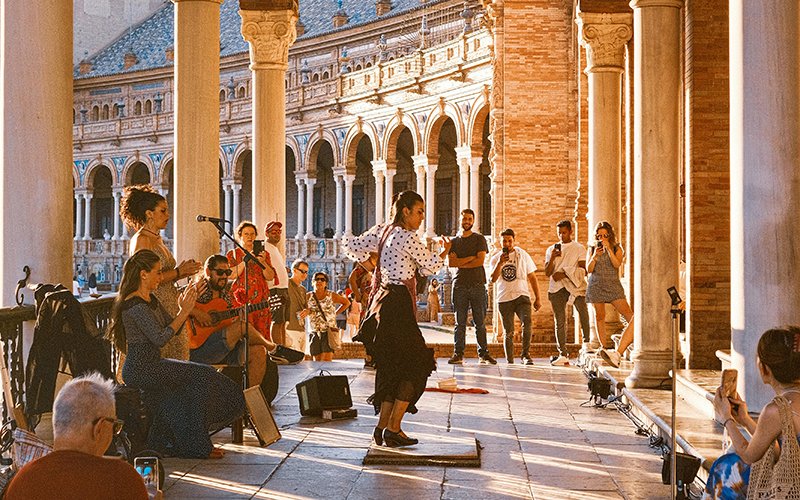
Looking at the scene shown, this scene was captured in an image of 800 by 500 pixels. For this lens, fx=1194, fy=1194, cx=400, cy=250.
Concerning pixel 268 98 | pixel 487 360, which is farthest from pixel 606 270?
pixel 268 98

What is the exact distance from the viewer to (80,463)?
348cm

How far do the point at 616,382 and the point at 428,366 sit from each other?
3.63 meters

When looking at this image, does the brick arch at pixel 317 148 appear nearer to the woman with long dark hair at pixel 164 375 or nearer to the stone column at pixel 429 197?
the stone column at pixel 429 197

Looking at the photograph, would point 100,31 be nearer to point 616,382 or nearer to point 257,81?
point 257,81

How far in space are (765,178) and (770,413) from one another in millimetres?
2523

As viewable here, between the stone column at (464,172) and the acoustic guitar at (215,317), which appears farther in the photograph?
the stone column at (464,172)

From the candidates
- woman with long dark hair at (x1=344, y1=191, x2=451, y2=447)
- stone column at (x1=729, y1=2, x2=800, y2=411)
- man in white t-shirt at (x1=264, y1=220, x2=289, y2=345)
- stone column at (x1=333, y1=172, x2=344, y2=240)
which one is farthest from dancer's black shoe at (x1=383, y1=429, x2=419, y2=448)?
stone column at (x1=333, y1=172, x2=344, y2=240)

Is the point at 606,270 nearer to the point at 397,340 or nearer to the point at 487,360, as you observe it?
the point at 487,360

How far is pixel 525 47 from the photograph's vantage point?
781 inches

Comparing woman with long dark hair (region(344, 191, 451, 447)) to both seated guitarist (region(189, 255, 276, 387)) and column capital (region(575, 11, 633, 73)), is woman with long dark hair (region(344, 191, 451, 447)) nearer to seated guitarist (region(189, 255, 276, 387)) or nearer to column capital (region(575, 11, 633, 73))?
seated guitarist (region(189, 255, 276, 387))

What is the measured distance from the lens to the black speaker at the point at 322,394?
9430mm

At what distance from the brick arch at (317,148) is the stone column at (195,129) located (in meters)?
30.8

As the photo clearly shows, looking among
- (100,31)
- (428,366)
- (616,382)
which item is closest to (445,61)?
(616,382)

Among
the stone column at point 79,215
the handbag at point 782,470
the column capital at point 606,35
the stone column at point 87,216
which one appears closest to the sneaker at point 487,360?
the column capital at point 606,35
